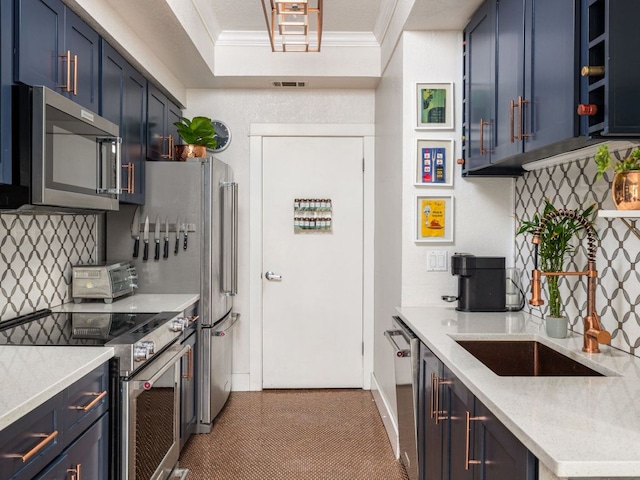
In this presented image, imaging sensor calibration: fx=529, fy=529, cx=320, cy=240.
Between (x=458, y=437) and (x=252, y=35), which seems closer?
(x=458, y=437)

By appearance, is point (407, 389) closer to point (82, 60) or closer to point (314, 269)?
point (314, 269)

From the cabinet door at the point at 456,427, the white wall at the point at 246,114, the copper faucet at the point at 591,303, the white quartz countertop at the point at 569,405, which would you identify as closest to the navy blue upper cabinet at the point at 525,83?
the copper faucet at the point at 591,303

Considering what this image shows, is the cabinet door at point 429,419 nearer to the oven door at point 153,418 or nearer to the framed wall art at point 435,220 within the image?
the framed wall art at point 435,220

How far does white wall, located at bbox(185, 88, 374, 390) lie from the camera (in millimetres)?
4180

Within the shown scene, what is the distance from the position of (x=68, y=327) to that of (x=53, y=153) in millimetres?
782

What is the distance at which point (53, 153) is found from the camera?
1.92 m

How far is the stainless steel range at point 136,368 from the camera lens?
203 cm

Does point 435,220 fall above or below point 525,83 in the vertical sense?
Answer: below

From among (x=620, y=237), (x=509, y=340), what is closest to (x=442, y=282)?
(x=509, y=340)

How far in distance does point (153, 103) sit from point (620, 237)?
2.78 m

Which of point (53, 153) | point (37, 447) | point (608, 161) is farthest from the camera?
point (53, 153)

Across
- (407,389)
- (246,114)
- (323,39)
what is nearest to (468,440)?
(407,389)

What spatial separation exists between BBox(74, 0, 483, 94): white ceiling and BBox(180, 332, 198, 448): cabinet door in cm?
170

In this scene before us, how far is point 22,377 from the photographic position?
1550 mm
